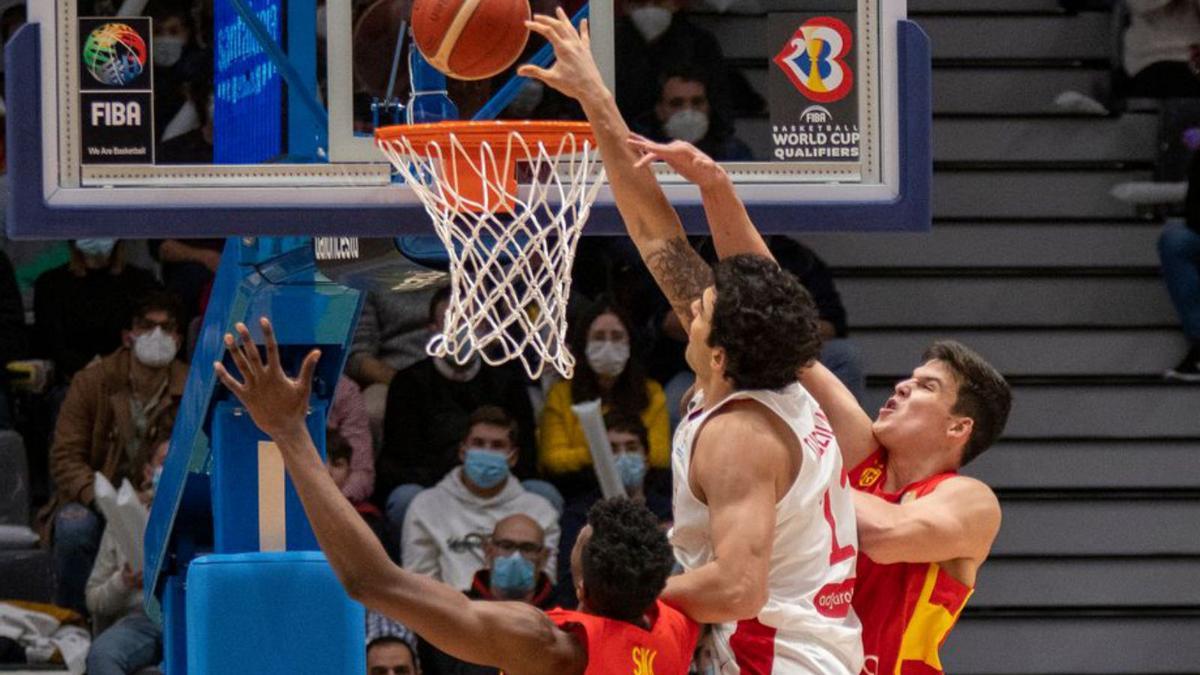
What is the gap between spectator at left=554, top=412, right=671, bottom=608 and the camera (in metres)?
7.79

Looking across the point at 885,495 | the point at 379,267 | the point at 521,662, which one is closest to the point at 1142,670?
the point at 885,495

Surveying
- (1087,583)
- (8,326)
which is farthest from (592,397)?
(1087,583)

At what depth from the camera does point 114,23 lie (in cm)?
485

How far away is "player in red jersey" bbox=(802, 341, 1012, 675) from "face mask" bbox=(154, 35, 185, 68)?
170 centimetres

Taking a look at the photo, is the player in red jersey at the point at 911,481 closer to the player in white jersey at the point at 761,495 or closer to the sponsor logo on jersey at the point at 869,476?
the sponsor logo on jersey at the point at 869,476

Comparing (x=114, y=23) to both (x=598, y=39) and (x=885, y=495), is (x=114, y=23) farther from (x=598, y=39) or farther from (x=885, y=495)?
(x=885, y=495)

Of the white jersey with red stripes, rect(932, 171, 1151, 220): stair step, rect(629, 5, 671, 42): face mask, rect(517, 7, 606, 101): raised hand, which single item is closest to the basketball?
rect(517, 7, 606, 101): raised hand

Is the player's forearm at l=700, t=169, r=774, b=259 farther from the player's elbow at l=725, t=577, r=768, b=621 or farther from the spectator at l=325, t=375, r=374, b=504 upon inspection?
the spectator at l=325, t=375, r=374, b=504

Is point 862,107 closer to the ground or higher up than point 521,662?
higher up

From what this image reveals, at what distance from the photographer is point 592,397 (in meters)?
8.09

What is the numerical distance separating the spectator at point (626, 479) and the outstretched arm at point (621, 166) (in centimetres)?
330

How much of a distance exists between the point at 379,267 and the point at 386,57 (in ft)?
1.68

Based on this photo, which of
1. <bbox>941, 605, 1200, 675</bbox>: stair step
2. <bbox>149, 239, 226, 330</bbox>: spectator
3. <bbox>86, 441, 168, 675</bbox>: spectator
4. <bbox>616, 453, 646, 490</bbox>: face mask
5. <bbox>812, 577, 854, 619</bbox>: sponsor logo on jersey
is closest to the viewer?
<bbox>812, 577, 854, 619</bbox>: sponsor logo on jersey

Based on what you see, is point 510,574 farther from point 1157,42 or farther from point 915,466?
point 1157,42
